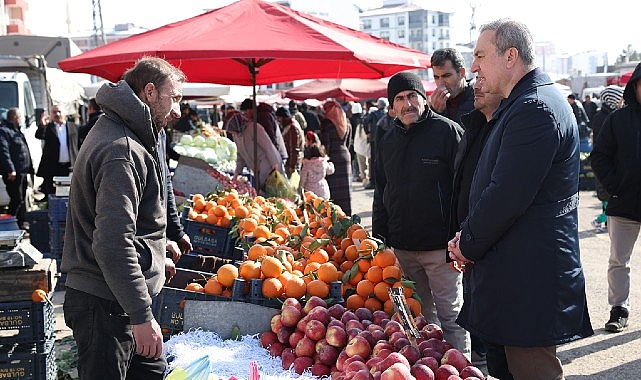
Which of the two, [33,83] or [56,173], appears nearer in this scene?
[56,173]

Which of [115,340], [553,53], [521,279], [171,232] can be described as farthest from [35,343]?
[553,53]

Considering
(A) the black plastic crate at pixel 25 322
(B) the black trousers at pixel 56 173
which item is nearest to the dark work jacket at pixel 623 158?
(A) the black plastic crate at pixel 25 322

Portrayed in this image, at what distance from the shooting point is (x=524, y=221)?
9.54ft

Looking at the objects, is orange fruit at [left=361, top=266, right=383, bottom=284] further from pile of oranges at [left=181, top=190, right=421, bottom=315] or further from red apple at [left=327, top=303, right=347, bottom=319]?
red apple at [left=327, top=303, right=347, bottom=319]

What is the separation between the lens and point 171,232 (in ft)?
13.5

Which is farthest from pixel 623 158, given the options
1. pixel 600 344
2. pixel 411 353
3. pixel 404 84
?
pixel 411 353

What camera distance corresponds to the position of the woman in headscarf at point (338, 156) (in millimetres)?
10125

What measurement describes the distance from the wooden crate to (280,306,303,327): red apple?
169 centimetres

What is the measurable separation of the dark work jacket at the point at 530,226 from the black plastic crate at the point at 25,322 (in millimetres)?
2627

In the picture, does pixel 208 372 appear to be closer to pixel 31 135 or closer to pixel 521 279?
pixel 521 279

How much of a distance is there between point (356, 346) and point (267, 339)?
67 cm

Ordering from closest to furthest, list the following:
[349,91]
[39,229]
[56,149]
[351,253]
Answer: [351,253] → [39,229] → [56,149] → [349,91]

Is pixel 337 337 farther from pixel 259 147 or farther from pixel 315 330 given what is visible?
pixel 259 147

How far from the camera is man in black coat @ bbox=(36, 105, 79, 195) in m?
12.1
